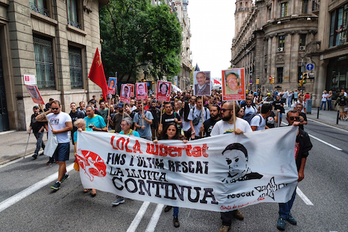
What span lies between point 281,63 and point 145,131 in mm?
44425

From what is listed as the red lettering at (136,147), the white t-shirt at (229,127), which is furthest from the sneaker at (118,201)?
the white t-shirt at (229,127)

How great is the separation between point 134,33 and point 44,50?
10761mm

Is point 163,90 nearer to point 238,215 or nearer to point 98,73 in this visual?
point 98,73

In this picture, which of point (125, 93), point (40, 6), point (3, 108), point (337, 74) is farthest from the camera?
point (337, 74)

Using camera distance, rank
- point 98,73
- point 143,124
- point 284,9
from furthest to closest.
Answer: point 284,9, point 143,124, point 98,73

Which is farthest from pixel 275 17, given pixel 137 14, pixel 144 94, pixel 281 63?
pixel 144 94

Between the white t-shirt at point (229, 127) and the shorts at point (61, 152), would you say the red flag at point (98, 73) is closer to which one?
the shorts at point (61, 152)

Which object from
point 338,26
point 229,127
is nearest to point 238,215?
point 229,127

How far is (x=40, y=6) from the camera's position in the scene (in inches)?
538

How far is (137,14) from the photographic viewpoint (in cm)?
2302

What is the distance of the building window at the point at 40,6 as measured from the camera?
12.9m

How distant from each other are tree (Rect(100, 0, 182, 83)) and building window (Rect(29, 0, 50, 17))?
8.05 metres

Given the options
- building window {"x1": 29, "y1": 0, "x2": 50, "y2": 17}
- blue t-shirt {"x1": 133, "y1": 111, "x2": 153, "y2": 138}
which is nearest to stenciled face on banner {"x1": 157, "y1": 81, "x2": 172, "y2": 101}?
blue t-shirt {"x1": 133, "y1": 111, "x2": 153, "y2": 138}

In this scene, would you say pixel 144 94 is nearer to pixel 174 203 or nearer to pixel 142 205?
pixel 142 205
